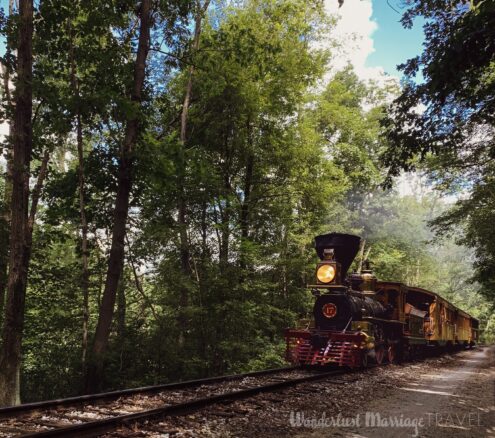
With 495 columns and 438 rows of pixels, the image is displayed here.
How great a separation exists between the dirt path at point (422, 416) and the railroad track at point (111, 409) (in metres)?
1.85

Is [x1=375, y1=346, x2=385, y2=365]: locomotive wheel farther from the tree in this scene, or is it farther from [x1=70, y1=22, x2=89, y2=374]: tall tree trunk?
[x1=70, y1=22, x2=89, y2=374]: tall tree trunk

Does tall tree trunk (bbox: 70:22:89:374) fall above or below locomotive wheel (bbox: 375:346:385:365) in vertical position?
above

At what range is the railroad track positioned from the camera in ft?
Result: 16.2

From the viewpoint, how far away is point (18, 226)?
7.96 m

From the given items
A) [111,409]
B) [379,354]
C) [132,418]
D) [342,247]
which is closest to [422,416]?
[132,418]

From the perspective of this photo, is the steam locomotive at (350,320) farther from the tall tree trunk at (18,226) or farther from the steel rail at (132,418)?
the tall tree trunk at (18,226)

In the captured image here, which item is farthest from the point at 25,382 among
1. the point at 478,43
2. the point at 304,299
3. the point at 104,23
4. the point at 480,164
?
the point at 480,164

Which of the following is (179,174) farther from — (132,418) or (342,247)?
(132,418)

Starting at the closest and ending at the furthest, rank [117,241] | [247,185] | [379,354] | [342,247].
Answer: [117,241] < [342,247] < [379,354] < [247,185]

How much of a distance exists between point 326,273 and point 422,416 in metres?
5.57

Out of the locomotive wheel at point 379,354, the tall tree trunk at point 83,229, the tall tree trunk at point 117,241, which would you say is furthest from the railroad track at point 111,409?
the locomotive wheel at point 379,354

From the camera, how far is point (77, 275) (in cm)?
1223

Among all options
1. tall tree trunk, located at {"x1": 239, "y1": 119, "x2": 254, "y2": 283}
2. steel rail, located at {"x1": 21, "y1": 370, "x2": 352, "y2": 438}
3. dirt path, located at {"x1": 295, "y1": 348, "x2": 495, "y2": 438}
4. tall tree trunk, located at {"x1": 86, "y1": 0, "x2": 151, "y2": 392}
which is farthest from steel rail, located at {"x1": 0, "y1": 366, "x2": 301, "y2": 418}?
tall tree trunk, located at {"x1": 239, "y1": 119, "x2": 254, "y2": 283}

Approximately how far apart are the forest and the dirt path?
4413 millimetres
